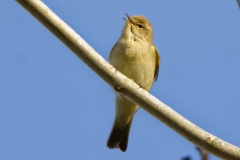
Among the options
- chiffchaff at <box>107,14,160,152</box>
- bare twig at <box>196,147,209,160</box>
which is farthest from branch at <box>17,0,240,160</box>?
chiffchaff at <box>107,14,160,152</box>

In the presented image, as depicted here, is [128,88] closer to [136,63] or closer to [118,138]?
[136,63]

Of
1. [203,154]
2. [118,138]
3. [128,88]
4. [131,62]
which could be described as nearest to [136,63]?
[131,62]

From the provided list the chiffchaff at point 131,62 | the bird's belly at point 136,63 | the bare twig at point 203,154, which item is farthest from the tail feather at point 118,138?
the bare twig at point 203,154

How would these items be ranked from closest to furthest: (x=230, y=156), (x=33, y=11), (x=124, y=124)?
(x=230, y=156) < (x=33, y=11) < (x=124, y=124)

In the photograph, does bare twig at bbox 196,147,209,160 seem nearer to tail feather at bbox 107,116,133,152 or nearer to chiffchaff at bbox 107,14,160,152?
chiffchaff at bbox 107,14,160,152

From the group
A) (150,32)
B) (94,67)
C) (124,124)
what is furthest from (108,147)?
(94,67)

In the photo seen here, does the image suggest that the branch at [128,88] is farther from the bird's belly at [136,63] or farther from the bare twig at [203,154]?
the bird's belly at [136,63]

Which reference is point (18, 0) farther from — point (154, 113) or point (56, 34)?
point (154, 113)
